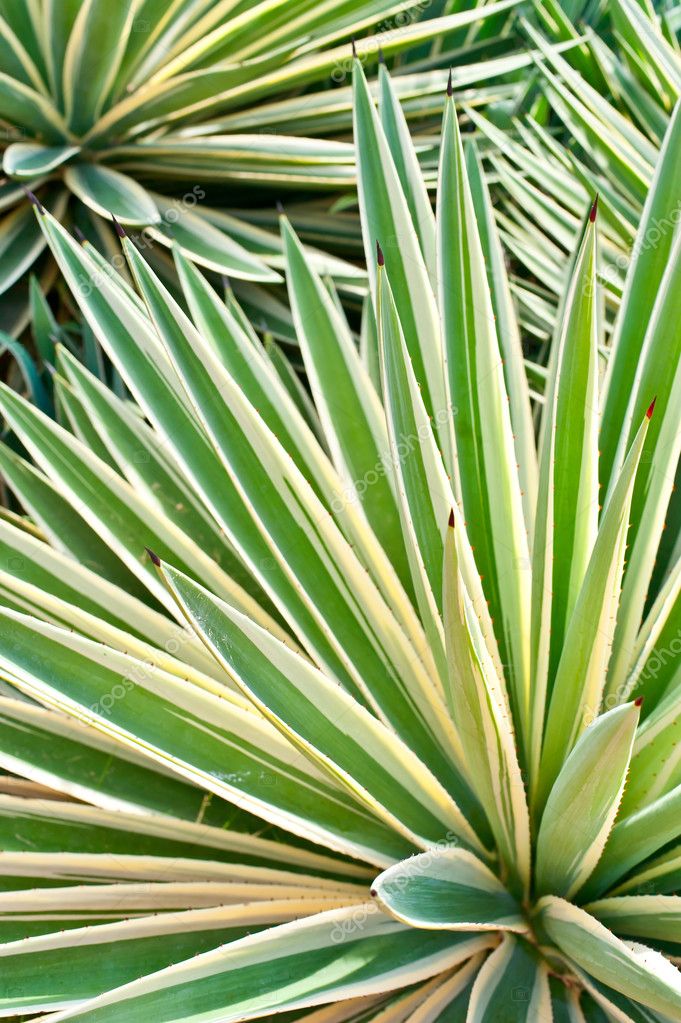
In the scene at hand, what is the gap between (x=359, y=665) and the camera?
95 cm

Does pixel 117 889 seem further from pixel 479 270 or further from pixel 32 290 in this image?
pixel 32 290

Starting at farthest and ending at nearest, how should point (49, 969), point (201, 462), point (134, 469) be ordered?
1. point (134, 469)
2. point (201, 462)
3. point (49, 969)

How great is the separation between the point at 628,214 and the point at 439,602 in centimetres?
88

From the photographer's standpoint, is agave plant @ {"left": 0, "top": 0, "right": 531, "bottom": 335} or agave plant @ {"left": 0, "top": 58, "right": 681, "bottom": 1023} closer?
agave plant @ {"left": 0, "top": 58, "right": 681, "bottom": 1023}

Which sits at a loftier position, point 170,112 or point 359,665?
point 170,112

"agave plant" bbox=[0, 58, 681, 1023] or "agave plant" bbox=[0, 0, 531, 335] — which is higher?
"agave plant" bbox=[0, 0, 531, 335]

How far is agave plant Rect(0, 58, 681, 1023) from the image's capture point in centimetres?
77

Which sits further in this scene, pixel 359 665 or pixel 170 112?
pixel 170 112

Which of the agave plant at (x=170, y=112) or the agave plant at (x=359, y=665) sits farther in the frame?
the agave plant at (x=170, y=112)

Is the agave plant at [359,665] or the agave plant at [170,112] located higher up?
the agave plant at [170,112]

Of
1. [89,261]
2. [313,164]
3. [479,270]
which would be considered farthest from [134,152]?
[479,270]

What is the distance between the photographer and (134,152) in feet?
5.24

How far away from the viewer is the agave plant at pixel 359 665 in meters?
0.77

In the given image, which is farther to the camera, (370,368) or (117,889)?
(370,368)
